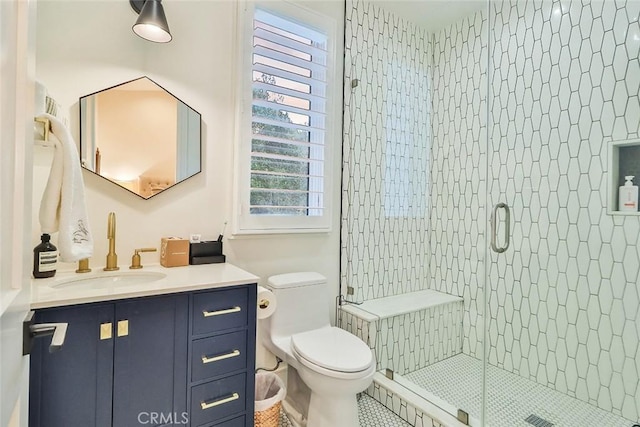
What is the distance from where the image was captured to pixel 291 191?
2158 mm

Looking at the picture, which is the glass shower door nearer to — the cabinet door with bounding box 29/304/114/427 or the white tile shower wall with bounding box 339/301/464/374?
the white tile shower wall with bounding box 339/301/464/374

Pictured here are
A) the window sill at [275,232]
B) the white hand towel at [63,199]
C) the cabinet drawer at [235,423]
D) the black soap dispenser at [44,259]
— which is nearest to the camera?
Result: the white hand towel at [63,199]

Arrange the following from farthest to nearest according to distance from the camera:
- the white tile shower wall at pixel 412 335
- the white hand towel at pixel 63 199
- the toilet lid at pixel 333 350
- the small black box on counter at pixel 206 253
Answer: the white tile shower wall at pixel 412 335 < the small black box on counter at pixel 206 253 < the toilet lid at pixel 333 350 < the white hand towel at pixel 63 199

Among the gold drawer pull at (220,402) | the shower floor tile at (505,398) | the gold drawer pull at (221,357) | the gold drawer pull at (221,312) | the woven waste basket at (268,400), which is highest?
the gold drawer pull at (221,312)

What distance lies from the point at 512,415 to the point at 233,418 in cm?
158

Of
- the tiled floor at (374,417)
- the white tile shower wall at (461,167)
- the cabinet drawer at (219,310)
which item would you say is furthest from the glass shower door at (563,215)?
the cabinet drawer at (219,310)

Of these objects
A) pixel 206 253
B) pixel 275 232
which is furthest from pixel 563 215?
pixel 206 253

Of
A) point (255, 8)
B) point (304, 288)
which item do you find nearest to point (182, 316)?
point (304, 288)

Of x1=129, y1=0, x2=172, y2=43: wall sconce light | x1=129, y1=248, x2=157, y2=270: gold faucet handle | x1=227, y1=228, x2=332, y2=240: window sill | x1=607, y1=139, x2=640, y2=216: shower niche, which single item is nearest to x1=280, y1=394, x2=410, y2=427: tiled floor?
x1=227, y1=228, x2=332, y2=240: window sill

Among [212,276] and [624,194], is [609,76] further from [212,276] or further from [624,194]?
[212,276]

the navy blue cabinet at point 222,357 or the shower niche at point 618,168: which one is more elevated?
the shower niche at point 618,168

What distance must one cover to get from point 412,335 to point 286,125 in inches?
67.5

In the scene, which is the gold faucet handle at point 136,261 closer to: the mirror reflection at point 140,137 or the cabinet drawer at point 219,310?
the mirror reflection at point 140,137

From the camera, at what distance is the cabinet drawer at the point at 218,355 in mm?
1391
